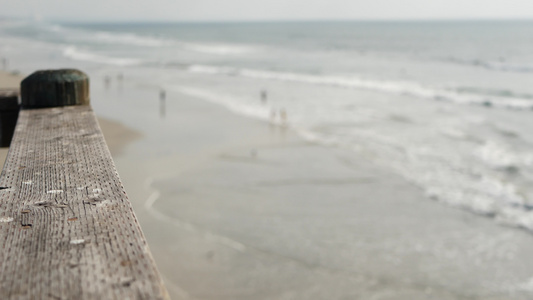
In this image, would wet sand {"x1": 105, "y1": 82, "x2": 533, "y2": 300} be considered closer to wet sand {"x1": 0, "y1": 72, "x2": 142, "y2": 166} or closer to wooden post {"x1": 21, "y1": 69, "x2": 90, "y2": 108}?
wet sand {"x1": 0, "y1": 72, "x2": 142, "y2": 166}

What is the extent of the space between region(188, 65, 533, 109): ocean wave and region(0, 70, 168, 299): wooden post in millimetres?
27335

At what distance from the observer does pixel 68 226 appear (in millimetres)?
1053

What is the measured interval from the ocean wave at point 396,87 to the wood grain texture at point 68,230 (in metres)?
27.4

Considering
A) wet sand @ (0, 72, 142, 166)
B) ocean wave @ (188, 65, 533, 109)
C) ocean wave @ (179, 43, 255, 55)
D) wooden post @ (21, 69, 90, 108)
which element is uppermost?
wooden post @ (21, 69, 90, 108)

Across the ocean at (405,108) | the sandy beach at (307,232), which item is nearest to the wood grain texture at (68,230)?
the sandy beach at (307,232)

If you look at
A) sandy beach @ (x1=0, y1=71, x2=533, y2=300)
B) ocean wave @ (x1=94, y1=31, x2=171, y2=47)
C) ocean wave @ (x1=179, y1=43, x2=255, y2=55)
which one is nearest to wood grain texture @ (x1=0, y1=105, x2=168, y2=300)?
sandy beach @ (x1=0, y1=71, x2=533, y2=300)

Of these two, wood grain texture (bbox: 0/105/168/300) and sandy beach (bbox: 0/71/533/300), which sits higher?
wood grain texture (bbox: 0/105/168/300)

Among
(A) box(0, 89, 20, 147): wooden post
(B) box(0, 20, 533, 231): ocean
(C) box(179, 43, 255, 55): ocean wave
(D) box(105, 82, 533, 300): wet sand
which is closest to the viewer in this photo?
(A) box(0, 89, 20, 147): wooden post

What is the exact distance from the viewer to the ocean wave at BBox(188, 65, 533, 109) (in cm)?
2734

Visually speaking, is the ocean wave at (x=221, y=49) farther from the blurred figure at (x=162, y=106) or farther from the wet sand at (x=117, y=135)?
the wet sand at (x=117, y=135)

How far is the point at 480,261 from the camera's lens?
8.73m

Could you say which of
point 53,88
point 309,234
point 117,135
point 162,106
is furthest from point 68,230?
point 162,106

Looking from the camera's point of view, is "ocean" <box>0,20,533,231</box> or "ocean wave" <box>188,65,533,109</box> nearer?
"ocean" <box>0,20,533,231</box>

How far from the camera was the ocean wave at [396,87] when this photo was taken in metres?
27.3
